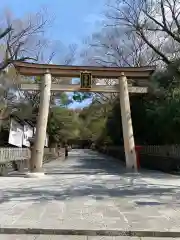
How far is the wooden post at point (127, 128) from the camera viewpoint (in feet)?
72.6

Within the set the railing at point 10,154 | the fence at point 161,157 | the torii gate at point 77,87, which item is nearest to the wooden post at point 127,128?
the torii gate at point 77,87

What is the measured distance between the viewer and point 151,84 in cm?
2561

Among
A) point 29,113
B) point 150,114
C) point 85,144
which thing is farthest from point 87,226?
point 85,144

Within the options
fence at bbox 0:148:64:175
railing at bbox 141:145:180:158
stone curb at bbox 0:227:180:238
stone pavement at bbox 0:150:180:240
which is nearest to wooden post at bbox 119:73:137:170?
railing at bbox 141:145:180:158

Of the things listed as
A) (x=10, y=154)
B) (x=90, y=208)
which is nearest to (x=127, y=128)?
(x=10, y=154)

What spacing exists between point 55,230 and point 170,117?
1595 centimetres

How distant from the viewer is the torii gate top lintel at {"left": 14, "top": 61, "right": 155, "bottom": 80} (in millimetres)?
21984

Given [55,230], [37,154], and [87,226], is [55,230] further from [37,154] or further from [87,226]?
[37,154]

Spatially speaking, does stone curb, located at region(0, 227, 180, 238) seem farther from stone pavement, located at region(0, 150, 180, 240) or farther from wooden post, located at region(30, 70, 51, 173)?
wooden post, located at region(30, 70, 51, 173)

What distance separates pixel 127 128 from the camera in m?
22.6

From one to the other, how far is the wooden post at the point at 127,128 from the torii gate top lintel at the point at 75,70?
56cm

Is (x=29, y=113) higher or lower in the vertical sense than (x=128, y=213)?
higher

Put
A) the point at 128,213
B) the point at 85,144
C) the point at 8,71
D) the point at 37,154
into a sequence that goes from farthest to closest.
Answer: the point at 85,144 → the point at 8,71 → the point at 37,154 → the point at 128,213

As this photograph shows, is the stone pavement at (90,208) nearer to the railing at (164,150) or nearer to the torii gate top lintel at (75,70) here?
the railing at (164,150)
